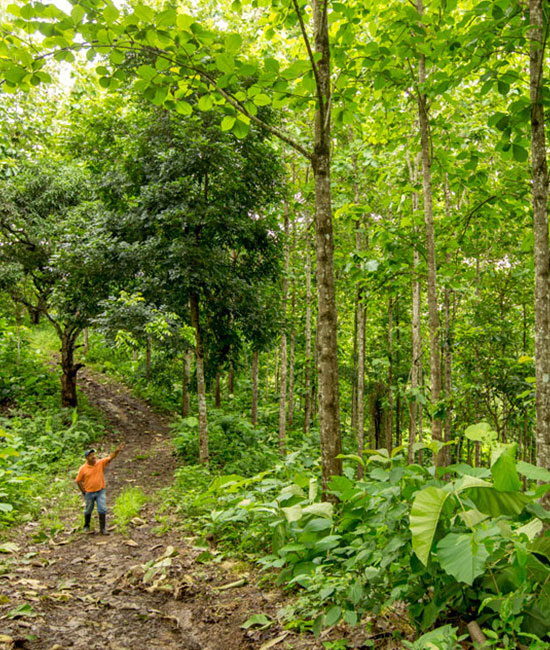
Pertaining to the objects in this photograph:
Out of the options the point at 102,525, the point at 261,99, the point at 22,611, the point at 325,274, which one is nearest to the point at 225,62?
the point at 261,99

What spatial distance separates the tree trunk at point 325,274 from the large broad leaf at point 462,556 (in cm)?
225

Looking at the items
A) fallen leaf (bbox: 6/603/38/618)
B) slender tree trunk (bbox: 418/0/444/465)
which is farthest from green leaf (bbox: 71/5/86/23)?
slender tree trunk (bbox: 418/0/444/465)

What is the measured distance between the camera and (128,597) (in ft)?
16.2

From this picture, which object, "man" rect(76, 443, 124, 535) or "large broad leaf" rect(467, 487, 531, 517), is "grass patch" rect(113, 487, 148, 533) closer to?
"man" rect(76, 443, 124, 535)

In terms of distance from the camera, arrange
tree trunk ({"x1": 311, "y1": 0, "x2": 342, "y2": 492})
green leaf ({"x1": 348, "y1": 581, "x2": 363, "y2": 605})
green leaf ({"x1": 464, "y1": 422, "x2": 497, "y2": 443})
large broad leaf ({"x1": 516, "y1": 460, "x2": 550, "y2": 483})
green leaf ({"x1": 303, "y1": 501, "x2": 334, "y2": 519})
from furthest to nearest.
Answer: tree trunk ({"x1": 311, "y1": 0, "x2": 342, "y2": 492}) → green leaf ({"x1": 303, "y1": 501, "x2": 334, "y2": 519}) → green leaf ({"x1": 348, "y1": 581, "x2": 363, "y2": 605}) → green leaf ({"x1": 464, "y1": 422, "x2": 497, "y2": 443}) → large broad leaf ({"x1": 516, "y1": 460, "x2": 550, "y2": 483})

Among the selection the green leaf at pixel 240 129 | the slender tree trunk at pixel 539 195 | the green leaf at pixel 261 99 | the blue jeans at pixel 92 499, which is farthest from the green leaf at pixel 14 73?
the blue jeans at pixel 92 499

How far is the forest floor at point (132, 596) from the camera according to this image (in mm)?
3863

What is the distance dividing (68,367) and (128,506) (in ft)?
29.4

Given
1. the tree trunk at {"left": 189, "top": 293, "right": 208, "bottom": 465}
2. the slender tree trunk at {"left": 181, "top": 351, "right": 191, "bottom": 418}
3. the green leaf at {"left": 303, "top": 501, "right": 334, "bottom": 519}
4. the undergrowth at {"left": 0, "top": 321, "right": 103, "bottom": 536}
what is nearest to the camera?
the green leaf at {"left": 303, "top": 501, "right": 334, "bottom": 519}

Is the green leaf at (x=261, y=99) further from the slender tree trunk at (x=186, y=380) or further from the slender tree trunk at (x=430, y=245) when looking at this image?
the slender tree trunk at (x=186, y=380)

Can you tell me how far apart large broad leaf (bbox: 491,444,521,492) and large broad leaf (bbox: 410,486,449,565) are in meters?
0.35

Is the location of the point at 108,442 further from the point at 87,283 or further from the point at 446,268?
the point at 446,268

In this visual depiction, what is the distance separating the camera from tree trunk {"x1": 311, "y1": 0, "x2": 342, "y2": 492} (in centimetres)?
485

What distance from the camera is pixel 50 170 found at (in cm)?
1642
